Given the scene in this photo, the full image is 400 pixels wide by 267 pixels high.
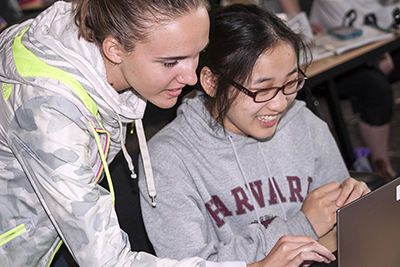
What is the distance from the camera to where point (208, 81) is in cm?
121

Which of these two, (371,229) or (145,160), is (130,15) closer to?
(145,160)

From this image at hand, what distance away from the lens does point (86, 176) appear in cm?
82

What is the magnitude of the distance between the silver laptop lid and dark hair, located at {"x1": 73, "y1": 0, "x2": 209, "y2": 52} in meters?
0.47

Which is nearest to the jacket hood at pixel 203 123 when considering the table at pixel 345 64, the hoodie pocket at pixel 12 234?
the hoodie pocket at pixel 12 234

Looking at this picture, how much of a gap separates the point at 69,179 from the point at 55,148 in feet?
0.20

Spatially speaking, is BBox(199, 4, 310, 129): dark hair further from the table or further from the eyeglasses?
the table

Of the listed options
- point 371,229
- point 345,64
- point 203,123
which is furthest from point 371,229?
point 345,64

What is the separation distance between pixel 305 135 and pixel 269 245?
1.31ft

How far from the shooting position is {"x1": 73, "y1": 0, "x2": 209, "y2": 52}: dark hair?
845 millimetres

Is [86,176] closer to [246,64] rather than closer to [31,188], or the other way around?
[31,188]

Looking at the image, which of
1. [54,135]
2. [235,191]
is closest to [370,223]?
[235,191]

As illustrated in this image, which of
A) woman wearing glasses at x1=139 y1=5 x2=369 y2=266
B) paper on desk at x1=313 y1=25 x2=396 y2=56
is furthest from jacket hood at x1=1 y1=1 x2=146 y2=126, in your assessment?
paper on desk at x1=313 y1=25 x2=396 y2=56

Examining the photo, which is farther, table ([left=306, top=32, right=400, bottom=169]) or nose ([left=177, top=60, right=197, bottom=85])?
table ([left=306, top=32, right=400, bottom=169])

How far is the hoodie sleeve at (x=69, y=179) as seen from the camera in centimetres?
79
